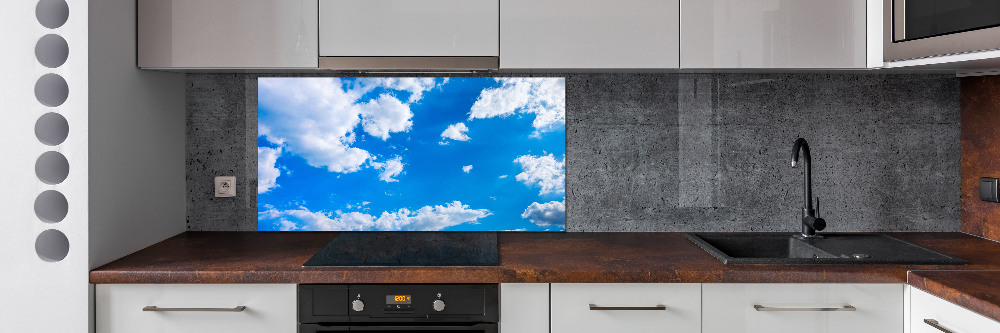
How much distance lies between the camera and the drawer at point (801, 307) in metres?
1.73

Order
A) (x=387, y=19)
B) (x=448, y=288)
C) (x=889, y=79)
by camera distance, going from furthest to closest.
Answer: (x=889, y=79) → (x=387, y=19) → (x=448, y=288)

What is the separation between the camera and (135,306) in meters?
1.76

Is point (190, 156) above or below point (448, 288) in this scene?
above

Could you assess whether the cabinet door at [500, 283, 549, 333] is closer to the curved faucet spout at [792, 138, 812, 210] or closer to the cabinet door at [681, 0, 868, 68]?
the cabinet door at [681, 0, 868, 68]

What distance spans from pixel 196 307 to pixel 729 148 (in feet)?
5.91

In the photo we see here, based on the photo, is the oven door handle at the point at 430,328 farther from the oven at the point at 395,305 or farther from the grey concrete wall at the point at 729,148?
the grey concrete wall at the point at 729,148

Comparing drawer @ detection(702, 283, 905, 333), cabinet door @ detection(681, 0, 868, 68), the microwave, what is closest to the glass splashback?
cabinet door @ detection(681, 0, 868, 68)

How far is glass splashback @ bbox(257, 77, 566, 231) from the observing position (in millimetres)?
2395
